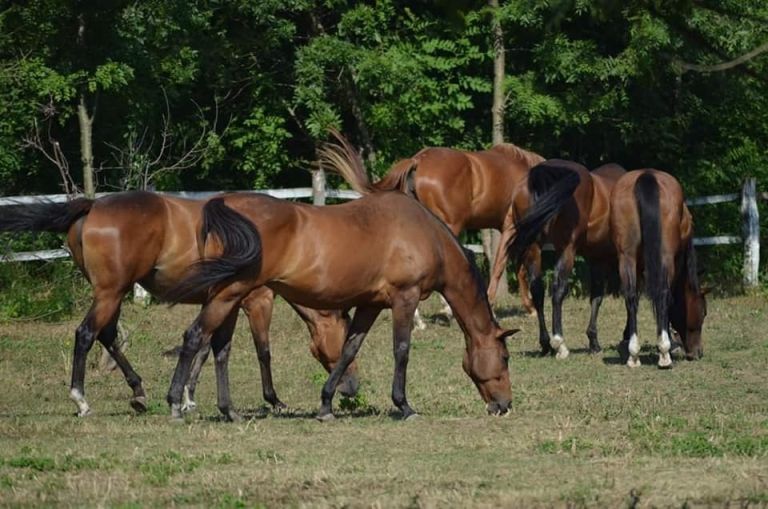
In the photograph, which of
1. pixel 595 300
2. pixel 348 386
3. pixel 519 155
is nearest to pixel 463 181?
pixel 519 155

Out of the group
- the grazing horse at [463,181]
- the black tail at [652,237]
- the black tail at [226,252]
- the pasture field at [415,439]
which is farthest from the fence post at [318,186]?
the black tail at [226,252]

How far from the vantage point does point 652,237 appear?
14508 millimetres

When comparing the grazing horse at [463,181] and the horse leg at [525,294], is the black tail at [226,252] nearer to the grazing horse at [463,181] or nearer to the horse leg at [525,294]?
the grazing horse at [463,181]

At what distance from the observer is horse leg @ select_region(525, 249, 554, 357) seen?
16156 mm

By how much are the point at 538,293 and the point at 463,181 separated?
251 cm

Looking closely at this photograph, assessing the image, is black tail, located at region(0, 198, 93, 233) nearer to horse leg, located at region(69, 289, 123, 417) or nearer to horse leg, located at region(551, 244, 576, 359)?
horse leg, located at region(69, 289, 123, 417)

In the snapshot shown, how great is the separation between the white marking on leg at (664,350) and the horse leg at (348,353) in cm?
422

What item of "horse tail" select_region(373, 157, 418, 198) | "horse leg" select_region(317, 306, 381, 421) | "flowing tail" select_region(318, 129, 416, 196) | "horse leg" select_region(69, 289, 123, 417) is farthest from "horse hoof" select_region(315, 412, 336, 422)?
"horse tail" select_region(373, 157, 418, 198)

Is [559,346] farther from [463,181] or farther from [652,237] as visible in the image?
[463,181]

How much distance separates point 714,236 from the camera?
2355 centimetres

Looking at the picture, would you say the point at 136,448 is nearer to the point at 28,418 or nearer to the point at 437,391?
the point at 28,418

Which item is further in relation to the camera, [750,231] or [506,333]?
[750,231]

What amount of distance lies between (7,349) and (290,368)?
380 centimetres

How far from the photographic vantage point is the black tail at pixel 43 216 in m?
11.6
